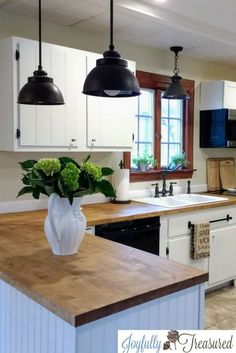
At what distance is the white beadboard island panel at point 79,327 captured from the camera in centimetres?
128

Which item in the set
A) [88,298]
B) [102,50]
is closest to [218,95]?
[102,50]

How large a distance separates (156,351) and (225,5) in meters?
2.63

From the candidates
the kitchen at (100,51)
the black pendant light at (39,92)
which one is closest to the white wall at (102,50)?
the kitchen at (100,51)

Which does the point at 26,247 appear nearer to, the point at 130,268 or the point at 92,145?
the point at 130,268

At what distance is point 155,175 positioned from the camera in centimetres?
408

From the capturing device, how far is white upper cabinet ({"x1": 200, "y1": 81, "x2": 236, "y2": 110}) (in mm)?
4246

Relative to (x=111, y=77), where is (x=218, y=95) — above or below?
above

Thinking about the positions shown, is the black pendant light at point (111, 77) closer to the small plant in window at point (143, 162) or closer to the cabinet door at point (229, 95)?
the small plant in window at point (143, 162)

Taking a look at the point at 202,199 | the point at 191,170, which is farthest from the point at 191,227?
the point at 191,170

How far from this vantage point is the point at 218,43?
3.80 metres

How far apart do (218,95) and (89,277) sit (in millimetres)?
3297

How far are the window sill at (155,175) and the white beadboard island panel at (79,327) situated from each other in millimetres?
2310

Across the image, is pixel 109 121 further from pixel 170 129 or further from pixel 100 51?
pixel 170 129

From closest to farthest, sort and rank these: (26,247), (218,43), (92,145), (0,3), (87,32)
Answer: (26,247)
(0,3)
(92,145)
(87,32)
(218,43)
